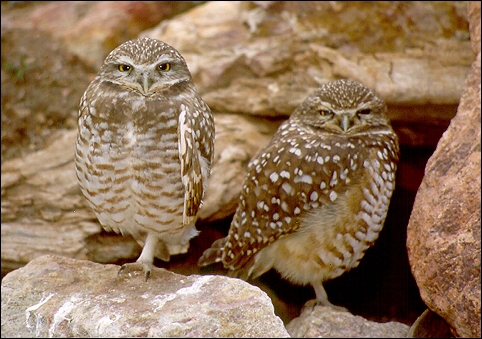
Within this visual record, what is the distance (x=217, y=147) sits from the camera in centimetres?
442

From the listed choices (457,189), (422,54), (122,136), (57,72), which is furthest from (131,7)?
(457,189)

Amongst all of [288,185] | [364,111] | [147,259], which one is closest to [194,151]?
[147,259]

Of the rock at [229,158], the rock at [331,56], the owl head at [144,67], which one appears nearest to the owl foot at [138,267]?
the owl head at [144,67]

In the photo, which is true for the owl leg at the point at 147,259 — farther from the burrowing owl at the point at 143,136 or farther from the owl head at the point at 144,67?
the owl head at the point at 144,67

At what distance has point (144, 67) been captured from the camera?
114 inches

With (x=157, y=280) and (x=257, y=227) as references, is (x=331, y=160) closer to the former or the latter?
(x=257, y=227)

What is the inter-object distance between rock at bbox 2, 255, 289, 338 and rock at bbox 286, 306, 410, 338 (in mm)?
875

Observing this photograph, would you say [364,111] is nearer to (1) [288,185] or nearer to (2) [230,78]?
(1) [288,185]

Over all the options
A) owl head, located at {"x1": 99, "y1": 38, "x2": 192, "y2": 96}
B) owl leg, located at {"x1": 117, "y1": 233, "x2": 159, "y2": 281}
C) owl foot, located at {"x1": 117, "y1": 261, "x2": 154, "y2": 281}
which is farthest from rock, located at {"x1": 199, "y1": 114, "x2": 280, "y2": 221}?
owl head, located at {"x1": 99, "y1": 38, "x2": 192, "y2": 96}

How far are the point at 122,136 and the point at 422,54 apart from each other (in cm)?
247

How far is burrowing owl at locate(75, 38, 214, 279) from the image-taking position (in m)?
2.97

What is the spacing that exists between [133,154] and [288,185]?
0.96 metres

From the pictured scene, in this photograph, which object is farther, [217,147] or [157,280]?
[217,147]

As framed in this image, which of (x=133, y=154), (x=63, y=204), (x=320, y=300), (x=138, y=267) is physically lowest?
(x=320, y=300)
